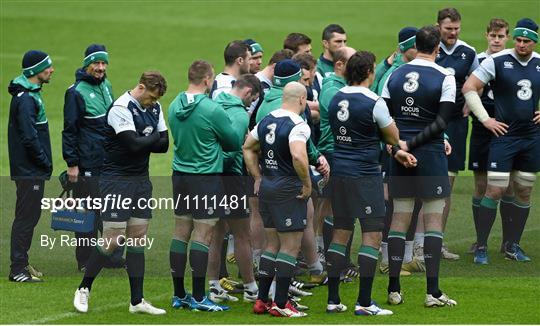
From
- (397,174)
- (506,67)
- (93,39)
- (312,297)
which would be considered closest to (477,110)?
(506,67)

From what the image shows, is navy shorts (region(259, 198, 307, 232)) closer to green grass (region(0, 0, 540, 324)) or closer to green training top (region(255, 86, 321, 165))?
green training top (region(255, 86, 321, 165))

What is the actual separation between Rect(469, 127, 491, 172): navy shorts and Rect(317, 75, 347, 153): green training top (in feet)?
7.41

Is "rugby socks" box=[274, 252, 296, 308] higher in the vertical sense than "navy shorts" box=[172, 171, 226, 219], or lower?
lower

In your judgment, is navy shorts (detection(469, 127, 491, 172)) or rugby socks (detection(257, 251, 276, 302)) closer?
rugby socks (detection(257, 251, 276, 302))

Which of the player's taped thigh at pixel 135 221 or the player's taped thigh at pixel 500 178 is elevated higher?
the player's taped thigh at pixel 500 178

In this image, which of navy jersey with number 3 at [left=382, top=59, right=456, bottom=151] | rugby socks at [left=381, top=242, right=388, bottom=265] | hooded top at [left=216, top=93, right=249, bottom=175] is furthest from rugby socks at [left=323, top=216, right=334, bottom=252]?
navy jersey with number 3 at [left=382, top=59, right=456, bottom=151]

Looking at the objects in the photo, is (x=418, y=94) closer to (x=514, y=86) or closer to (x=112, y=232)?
(x=514, y=86)

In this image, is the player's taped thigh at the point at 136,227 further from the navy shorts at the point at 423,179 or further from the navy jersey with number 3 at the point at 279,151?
the navy shorts at the point at 423,179

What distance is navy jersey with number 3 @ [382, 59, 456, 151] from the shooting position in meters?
11.3

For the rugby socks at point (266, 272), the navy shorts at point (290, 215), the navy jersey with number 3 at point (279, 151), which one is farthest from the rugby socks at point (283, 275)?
the navy jersey with number 3 at point (279, 151)

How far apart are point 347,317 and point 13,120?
4084 mm

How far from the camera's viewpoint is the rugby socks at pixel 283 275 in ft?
35.7

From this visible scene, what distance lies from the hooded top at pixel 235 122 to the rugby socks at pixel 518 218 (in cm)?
348

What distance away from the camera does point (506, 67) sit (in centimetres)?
1312
